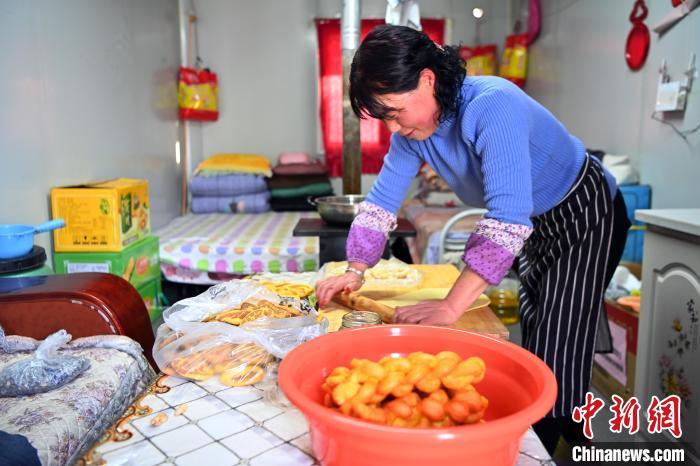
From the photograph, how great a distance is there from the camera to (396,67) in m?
1.10

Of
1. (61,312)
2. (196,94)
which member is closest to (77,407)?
(61,312)

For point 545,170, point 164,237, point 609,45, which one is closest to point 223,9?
point 164,237

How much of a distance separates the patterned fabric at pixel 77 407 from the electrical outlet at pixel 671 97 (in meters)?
2.63

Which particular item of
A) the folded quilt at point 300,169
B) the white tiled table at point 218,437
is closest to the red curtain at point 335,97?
the folded quilt at point 300,169

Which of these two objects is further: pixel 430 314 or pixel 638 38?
pixel 638 38

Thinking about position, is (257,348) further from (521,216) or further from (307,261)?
(307,261)

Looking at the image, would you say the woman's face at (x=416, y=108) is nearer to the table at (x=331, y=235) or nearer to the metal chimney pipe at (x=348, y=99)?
the table at (x=331, y=235)

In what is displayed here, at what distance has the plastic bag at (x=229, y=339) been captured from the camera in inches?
36.7

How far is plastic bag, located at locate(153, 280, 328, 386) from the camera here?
93cm

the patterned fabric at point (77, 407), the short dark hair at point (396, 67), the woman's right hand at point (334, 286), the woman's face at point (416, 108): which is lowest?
the patterned fabric at point (77, 407)

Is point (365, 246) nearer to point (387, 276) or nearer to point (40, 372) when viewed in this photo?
point (387, 276)

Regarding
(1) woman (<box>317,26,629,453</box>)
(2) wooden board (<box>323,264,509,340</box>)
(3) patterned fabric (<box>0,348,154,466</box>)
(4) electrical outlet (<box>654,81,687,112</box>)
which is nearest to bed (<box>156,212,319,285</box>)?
(2) wooden board (<box>323,264,509,340</box>)

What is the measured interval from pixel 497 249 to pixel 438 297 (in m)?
0.32

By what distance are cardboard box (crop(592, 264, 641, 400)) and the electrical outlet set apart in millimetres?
1043
